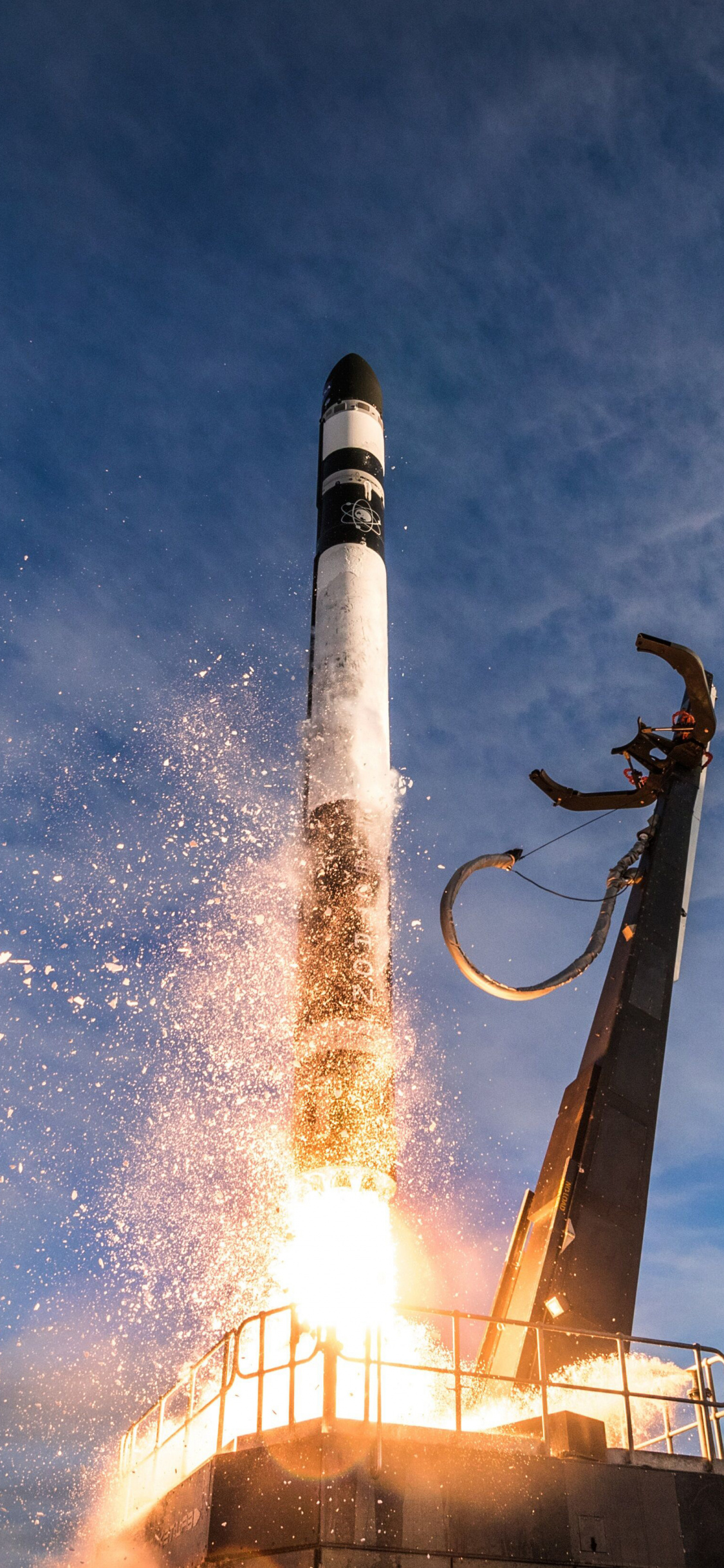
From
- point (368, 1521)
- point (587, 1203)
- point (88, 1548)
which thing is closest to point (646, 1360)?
Result: point (587, 1203)

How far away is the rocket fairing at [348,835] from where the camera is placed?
16.2m

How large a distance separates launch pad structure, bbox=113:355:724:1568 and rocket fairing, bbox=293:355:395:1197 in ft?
0.13

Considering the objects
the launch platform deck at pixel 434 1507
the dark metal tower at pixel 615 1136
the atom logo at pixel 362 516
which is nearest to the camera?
the launch platform deck at pixel 434 1507

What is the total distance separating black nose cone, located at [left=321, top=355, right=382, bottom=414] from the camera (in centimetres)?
2547

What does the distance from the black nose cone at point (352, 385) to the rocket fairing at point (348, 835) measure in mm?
66

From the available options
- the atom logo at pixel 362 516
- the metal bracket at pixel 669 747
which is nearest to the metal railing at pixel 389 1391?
the metal bracket at pixel 669 747

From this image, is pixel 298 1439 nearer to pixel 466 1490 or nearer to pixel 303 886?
pixel 466 1490

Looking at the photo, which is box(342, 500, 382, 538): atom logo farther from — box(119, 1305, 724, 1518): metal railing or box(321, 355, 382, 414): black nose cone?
box(119, 1305, 724, 1518): metal railing

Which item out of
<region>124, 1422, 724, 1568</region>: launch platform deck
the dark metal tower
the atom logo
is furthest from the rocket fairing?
<region>124, 1422, 724, 1568</region>: launch platform deck

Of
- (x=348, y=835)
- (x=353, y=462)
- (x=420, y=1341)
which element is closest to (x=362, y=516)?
(x=353, y=462)

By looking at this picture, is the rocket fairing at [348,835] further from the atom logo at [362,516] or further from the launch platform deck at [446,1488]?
the launch platform deck at [446,1488]

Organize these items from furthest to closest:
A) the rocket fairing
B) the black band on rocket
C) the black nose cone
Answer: the black nose cone
the black band on rocket
the rocket fairing

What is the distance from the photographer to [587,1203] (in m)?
14.0

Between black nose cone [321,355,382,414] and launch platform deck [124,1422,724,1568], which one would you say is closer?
launch platform deck [124,1422,724,1568]
